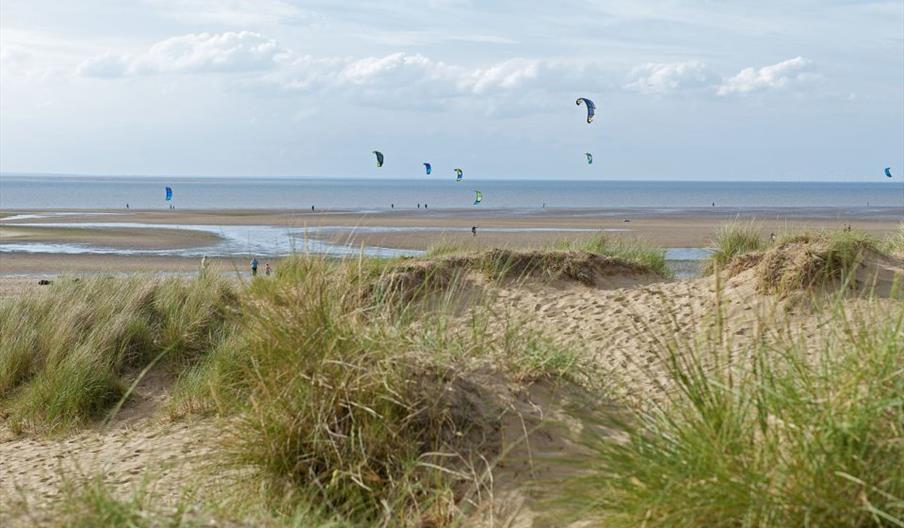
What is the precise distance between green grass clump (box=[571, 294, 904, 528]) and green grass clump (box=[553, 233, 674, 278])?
7.95 meters

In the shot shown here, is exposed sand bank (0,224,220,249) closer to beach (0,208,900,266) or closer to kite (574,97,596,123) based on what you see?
beach (0,208,900,266)

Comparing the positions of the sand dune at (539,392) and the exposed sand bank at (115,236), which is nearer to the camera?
the sand dune at (539,392)

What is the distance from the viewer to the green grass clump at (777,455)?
4.20 metres

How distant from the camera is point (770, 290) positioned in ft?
33.4

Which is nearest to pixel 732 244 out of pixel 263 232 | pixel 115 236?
pixel 115 236

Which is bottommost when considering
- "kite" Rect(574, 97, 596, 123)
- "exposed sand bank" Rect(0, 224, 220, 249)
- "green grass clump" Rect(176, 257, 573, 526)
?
"exposed sand bank" Rect(0, 224, 220, 249)

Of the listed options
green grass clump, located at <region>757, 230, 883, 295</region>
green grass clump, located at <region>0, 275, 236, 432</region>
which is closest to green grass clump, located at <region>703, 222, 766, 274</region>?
green grass clump, located at <region>757, 230, 883, 295</region>

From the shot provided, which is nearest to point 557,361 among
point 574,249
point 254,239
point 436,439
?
point 436,439

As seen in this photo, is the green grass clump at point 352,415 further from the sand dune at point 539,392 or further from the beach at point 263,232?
the beach at point 263,232

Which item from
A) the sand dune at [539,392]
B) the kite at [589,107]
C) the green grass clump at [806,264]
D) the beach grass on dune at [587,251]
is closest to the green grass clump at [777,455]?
the sand dune at [539,392]

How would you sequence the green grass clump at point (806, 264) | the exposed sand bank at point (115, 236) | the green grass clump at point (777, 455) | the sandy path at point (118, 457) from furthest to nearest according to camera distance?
the exposed sand bank at point (115, 236) → the green grass clump at point (806, 264) → the sandy path at point (118, 457) → the green grass clump at point (777, 455)

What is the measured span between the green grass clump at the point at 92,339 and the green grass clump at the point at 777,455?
16.7 ft

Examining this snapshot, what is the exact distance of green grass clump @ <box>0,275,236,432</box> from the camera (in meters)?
8.98

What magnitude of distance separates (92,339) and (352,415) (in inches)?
188
